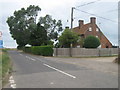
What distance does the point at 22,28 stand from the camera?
6388cm

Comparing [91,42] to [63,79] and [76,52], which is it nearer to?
[76,52]

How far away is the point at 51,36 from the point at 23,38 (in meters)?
9.88

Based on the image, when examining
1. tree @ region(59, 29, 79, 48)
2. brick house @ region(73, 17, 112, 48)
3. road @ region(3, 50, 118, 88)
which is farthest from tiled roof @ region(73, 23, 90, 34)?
road @ region(3, 50, 118, 88)

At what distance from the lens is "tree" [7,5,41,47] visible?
63.5 meters

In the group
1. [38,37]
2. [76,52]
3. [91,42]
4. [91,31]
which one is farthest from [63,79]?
[91,31]

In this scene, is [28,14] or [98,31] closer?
[98,31]

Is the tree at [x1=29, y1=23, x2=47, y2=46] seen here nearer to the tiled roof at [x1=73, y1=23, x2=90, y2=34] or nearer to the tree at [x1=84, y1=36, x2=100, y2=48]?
the tiled roof at [x1=73, y1=23, x2=90, y2=34]

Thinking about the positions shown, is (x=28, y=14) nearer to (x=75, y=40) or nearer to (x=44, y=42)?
(x=44, y=42)

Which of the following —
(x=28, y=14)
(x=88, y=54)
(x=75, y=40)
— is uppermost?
(x=28, y=14)

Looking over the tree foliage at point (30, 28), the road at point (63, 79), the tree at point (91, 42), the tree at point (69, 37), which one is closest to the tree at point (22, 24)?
the tree foliage at point (30, 28)

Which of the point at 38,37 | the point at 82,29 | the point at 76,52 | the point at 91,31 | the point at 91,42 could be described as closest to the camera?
the point at 76,52

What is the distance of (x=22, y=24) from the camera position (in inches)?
2516

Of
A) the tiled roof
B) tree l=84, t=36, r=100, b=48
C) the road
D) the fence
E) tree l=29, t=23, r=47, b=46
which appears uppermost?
the tiled roof

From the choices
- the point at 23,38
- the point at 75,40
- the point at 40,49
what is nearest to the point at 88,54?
the point at 75,40
